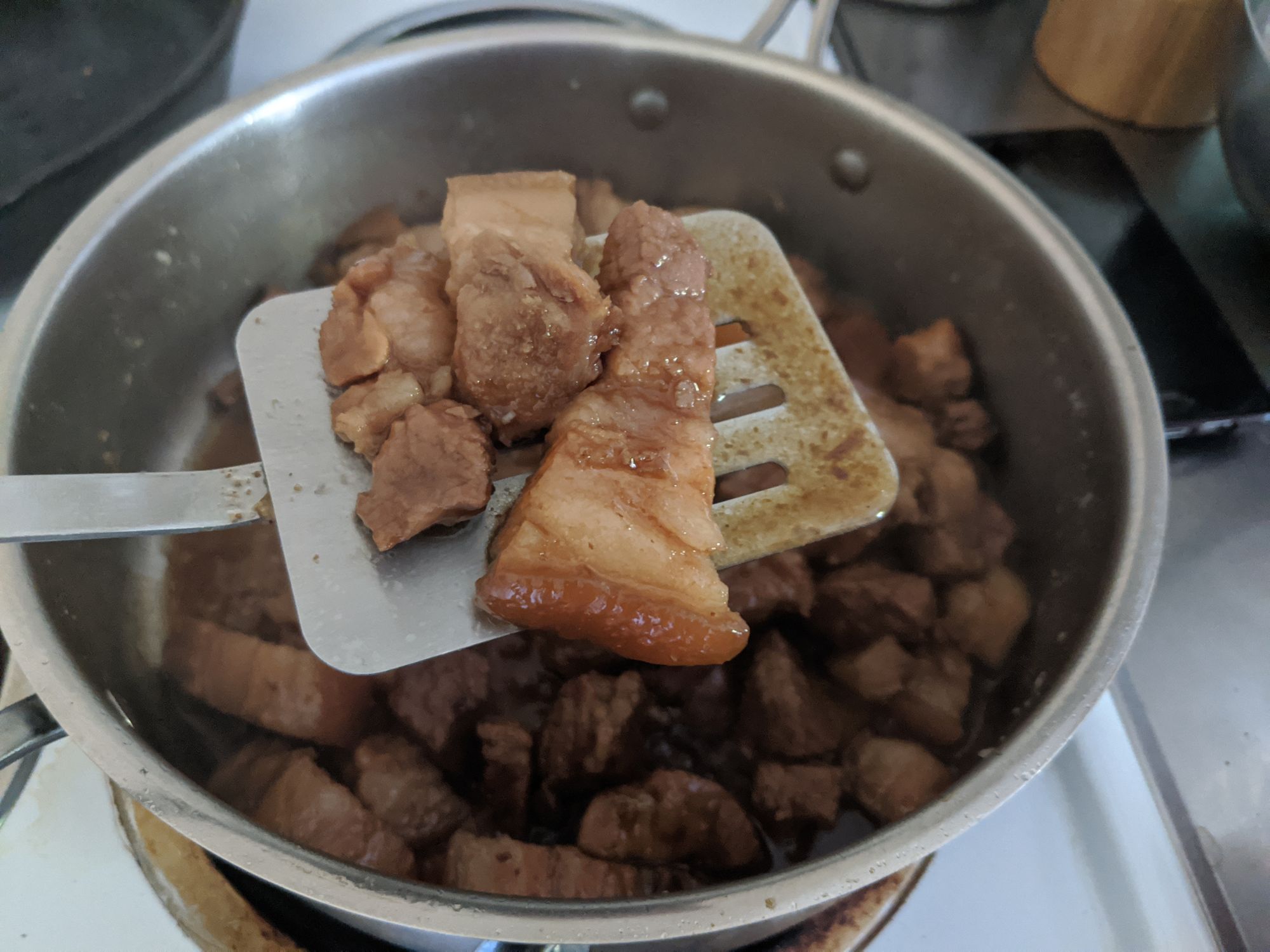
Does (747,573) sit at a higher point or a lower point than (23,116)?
lower

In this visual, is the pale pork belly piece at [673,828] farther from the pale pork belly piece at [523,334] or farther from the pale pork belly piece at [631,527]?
the pale pork belly piece at [523,334]

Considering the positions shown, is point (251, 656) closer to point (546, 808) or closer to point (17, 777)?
point (17, 777)

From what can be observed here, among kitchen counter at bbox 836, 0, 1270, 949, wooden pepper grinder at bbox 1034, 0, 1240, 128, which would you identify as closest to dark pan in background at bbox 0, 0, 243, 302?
kitchen counter at bbox 836, 0, 1270, 949

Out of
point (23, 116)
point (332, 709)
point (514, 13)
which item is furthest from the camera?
point (514, 13)

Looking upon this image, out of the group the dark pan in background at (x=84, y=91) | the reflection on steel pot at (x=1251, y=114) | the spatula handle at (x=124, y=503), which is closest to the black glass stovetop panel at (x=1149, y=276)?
the reflection on steel pot at (x=1251, y=114)

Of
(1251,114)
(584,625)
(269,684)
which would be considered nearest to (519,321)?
(584,625)

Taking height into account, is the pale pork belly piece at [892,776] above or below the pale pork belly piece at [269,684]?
below

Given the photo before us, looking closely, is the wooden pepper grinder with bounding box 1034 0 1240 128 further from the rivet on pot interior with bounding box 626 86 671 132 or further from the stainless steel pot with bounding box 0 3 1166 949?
the rivet on pot interior with bounding box 626 86 671 132

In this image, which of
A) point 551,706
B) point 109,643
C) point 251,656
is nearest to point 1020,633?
point 551,706
